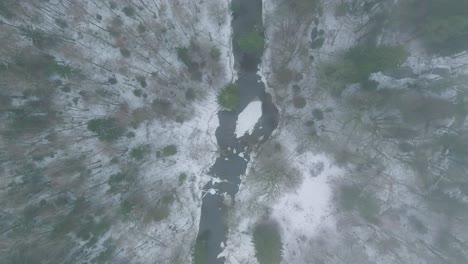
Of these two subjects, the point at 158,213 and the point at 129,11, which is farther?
the point at 158,213

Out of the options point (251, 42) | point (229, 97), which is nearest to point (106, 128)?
point (229, 97)

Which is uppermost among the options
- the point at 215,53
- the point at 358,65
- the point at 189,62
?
the point at 215,53

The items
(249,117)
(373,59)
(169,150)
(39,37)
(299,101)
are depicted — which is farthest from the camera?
(249,117)

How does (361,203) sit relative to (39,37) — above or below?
below

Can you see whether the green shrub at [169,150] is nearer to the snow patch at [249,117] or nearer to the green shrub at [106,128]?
the green shrub at [106,128]

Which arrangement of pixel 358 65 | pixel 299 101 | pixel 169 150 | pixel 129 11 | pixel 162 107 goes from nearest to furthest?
1. pixel 358 65
2. pixel 129 11
3. pixel 169 150
4. pixel 162 107
5. pixel 299 101

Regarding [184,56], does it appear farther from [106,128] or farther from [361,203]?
[361,203]

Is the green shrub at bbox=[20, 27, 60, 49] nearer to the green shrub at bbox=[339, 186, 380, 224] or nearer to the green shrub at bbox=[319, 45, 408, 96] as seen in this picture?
the green shrub at bbox=[319, 45, 408, 96]

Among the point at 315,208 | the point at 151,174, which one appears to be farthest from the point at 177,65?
the point at 315,208
